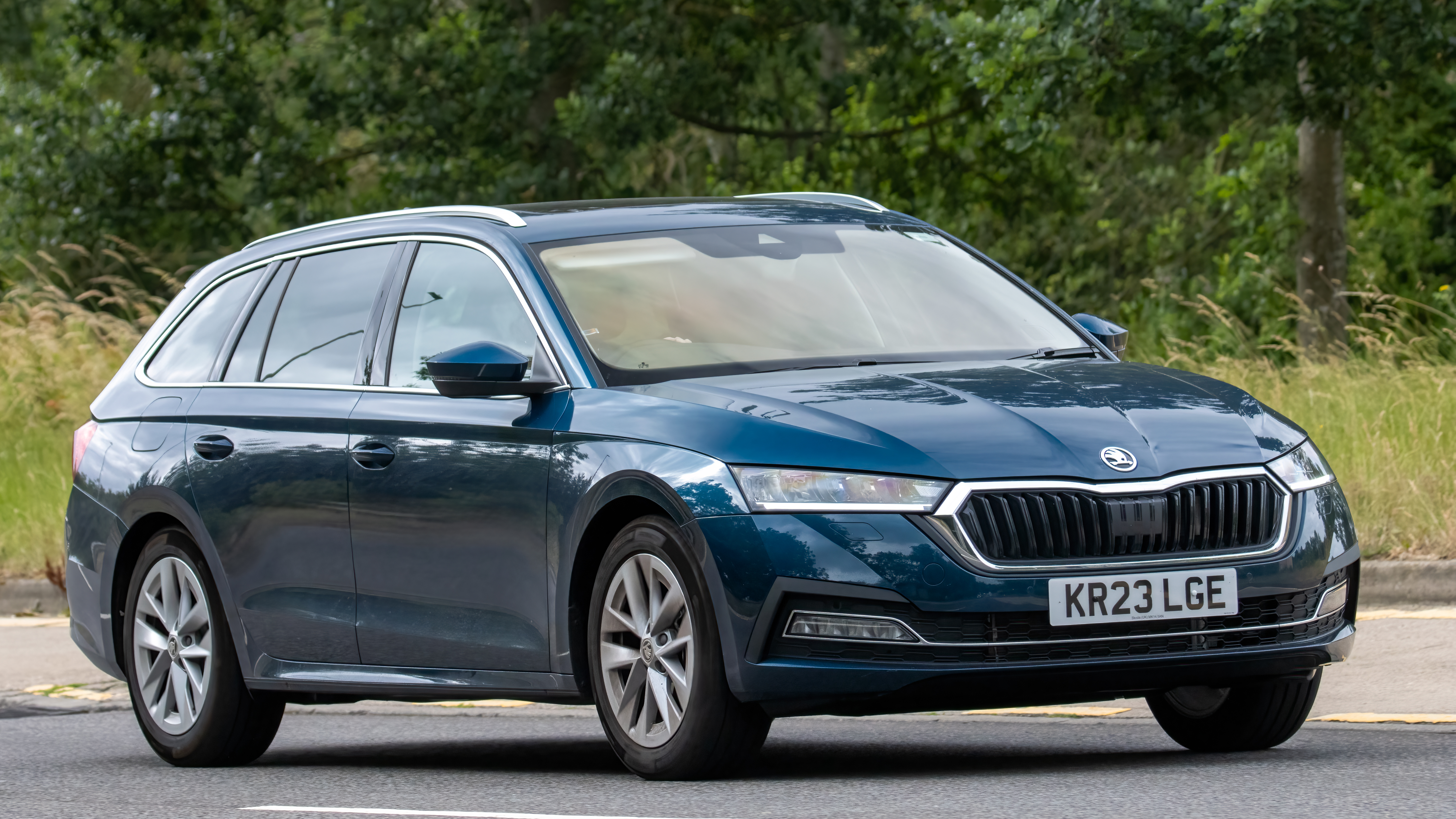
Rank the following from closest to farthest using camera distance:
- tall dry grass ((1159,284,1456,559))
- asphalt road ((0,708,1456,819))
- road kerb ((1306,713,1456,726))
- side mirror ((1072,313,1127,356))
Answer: asphalt road ((0,708,1456,819)), side mirror ((1072,313,1127,356)), road kerb ((1306,713,1456,726)), tall dry grass ((1159,284,1456,559))

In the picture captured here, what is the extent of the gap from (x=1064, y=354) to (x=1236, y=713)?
1232 mm

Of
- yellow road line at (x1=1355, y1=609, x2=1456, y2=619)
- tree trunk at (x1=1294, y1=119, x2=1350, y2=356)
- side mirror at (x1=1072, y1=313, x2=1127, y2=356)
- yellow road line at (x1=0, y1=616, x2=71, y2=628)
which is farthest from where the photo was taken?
tree trunk at (x1=1294, y1=119, x2=1350, y2=356)

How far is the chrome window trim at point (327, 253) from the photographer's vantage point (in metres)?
7.02

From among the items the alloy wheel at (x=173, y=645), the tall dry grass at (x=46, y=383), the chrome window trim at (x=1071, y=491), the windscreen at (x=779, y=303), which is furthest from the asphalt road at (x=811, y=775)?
the tall dry grass at (x=46, y=383)

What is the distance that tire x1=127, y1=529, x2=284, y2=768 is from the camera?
8.08 metres

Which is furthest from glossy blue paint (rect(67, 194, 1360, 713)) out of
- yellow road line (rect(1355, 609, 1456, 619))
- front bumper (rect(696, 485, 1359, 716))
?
yellow road line (rect(1355, 609, 1456, 619))

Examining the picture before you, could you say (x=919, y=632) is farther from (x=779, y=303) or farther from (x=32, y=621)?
(x=32, y=621)

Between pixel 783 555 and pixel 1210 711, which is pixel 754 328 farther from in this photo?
pixel 1210 711

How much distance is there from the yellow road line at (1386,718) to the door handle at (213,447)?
150 inches

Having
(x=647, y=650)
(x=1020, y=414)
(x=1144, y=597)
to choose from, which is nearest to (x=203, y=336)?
(x=647, y=650)

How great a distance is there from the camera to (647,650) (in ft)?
20.9

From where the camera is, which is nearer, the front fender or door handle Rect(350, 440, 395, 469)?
the front fender

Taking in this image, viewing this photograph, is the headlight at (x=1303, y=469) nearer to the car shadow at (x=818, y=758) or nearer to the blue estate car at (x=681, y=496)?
the blue estate car at (x=681, y=496)

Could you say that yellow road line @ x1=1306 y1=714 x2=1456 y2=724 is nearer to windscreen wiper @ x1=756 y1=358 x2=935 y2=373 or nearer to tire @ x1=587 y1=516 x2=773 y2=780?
windscreen wiper @ x1=756 y1=358 x2=935 y2=373
